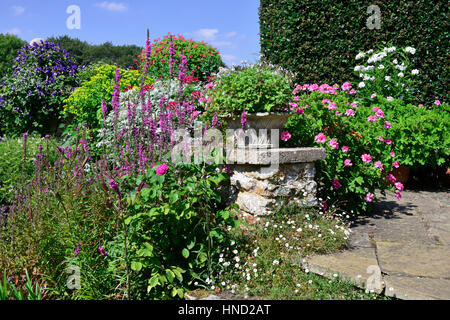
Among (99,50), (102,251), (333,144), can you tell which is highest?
(99,50)

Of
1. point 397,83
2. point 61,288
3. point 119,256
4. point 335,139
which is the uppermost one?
point 397,83

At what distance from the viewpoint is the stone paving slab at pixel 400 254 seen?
2584 mm

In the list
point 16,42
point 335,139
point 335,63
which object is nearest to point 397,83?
point 335,63

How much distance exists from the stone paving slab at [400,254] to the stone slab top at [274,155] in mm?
827

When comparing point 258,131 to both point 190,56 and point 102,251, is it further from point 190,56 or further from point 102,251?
point 190,56

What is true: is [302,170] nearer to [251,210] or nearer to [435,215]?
[251,210]

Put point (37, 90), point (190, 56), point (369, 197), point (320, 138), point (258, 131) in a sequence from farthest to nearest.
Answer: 1. point (190, 56)
2. point (37, 90)
3. point (369, 197)
4. point (320, 138)
5. point (258, 131)

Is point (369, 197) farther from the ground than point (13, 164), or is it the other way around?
point (13, 164)

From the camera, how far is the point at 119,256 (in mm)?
2674

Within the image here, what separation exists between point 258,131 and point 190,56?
193 inches

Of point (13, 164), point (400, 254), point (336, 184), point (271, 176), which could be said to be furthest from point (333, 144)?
point (13, 164)

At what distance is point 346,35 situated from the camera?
6.66 metres

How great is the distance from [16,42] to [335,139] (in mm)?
15184

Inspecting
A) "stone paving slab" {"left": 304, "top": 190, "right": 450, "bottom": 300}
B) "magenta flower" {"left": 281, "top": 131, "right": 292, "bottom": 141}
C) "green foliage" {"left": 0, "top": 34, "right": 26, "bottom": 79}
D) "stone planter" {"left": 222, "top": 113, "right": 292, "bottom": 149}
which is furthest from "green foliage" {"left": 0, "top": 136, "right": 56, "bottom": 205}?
"green foliage" {"left": 0, "top": 34, "right": 26, "bottom": 79}
